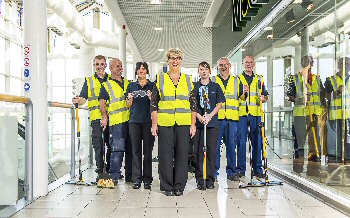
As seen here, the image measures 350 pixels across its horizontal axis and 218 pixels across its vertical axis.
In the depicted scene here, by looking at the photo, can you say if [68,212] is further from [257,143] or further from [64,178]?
[257,143]

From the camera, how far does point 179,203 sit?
14.3 ft

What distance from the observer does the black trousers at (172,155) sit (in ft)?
16.0

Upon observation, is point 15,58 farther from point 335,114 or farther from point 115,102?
point 335,114

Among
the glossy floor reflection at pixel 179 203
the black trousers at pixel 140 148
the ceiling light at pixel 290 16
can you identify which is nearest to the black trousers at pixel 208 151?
the glossy floor reflection at pixel 179 203

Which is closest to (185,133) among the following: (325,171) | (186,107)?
Result: (186,107)

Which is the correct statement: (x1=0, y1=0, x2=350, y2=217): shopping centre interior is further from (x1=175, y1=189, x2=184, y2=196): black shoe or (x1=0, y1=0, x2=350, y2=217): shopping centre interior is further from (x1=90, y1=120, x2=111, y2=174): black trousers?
(x1=90, y1=120, x2=111, y2=174): black trousers

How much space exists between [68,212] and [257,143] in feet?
9.71

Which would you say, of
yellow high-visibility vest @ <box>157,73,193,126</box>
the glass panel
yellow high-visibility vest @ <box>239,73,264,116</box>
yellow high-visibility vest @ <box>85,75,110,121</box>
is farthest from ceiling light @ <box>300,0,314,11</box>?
the glass panel

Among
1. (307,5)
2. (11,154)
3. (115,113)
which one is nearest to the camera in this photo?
(11,154)

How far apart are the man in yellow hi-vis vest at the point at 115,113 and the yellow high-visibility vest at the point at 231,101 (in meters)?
1.30

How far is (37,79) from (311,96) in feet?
14.2

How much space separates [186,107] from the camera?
4.89m

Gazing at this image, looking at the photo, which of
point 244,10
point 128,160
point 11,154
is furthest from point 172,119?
point 244,10

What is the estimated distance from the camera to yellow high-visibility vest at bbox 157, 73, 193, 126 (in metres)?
4.84
